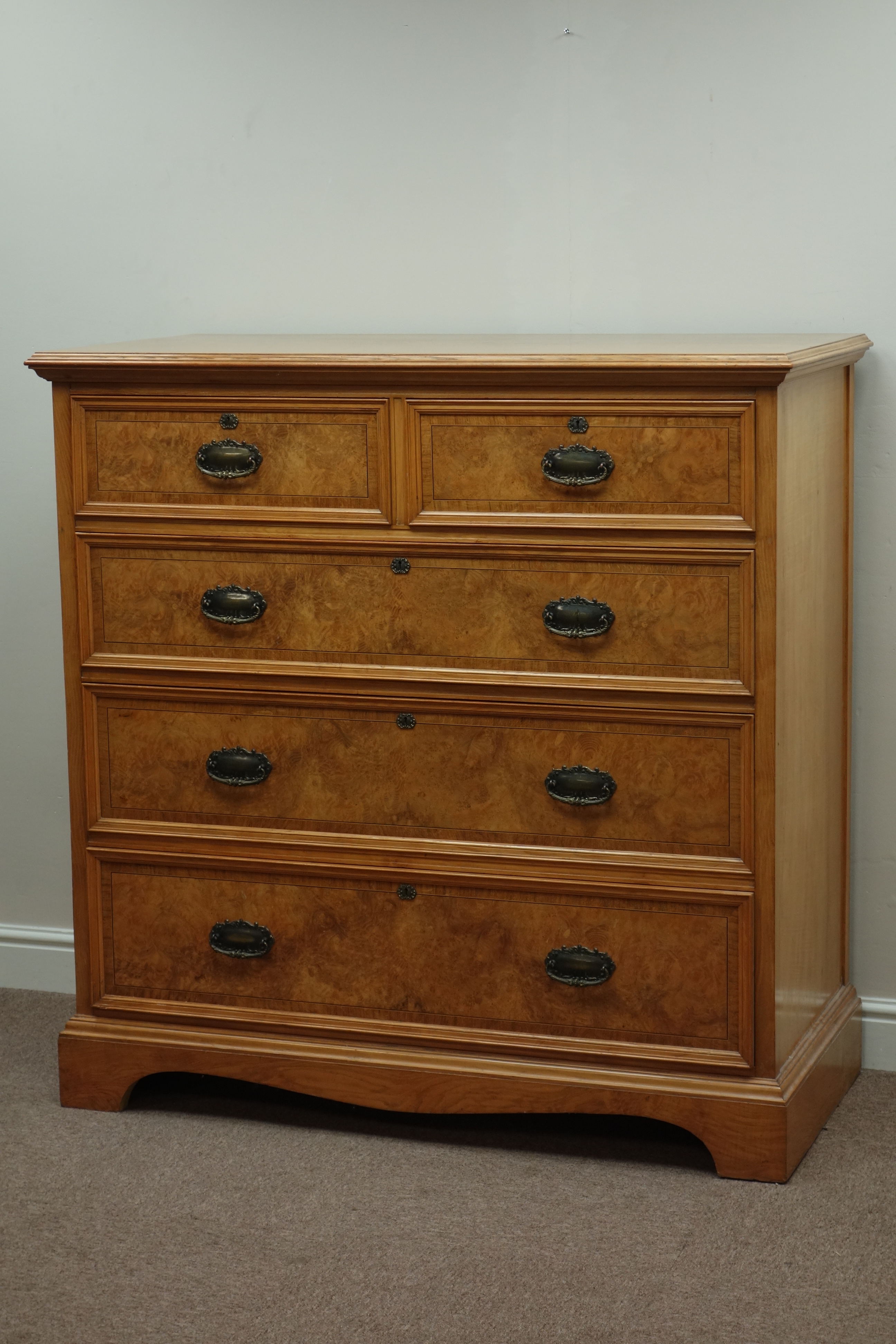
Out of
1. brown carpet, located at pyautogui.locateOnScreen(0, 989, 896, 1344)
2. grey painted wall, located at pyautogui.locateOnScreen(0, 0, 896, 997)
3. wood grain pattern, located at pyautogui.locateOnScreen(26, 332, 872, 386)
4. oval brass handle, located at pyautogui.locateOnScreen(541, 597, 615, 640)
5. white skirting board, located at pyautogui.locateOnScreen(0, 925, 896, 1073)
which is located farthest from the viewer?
white skirting board, located at pyautogui.locateOnScreen(0, 925, 896, 1073)

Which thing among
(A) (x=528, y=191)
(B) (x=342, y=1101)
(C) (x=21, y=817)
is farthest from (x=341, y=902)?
(A) (x=528, y=191)

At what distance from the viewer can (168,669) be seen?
8.84ft

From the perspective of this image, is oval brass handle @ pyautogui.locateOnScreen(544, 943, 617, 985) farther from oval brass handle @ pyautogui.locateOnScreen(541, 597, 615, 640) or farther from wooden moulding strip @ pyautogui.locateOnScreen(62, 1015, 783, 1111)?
oval brass handle @ pyautogui.locateOnScreen(541, 597, 615, 640)

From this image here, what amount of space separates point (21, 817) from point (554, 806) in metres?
1.45

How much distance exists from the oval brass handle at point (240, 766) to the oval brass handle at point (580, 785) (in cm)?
48

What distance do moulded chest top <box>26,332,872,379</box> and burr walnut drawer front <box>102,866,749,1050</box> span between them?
2.70ft

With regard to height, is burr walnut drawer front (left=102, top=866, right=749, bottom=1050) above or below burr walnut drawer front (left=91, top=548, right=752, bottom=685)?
below

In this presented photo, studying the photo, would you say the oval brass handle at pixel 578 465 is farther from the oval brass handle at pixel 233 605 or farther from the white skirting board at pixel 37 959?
the white skirting board at pixel 37 959

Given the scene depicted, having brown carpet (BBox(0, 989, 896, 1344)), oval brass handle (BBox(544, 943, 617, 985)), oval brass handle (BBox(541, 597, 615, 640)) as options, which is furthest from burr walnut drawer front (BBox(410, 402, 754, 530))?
brown carpet (BBox(0, 989, 896, 1344))

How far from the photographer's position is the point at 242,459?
2596 mm

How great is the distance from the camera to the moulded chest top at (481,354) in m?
2.37

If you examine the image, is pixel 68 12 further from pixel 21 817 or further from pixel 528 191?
pixel 21 817

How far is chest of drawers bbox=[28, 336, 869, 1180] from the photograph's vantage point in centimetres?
245

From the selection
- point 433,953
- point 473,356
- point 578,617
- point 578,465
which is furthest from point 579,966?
point 473,356
